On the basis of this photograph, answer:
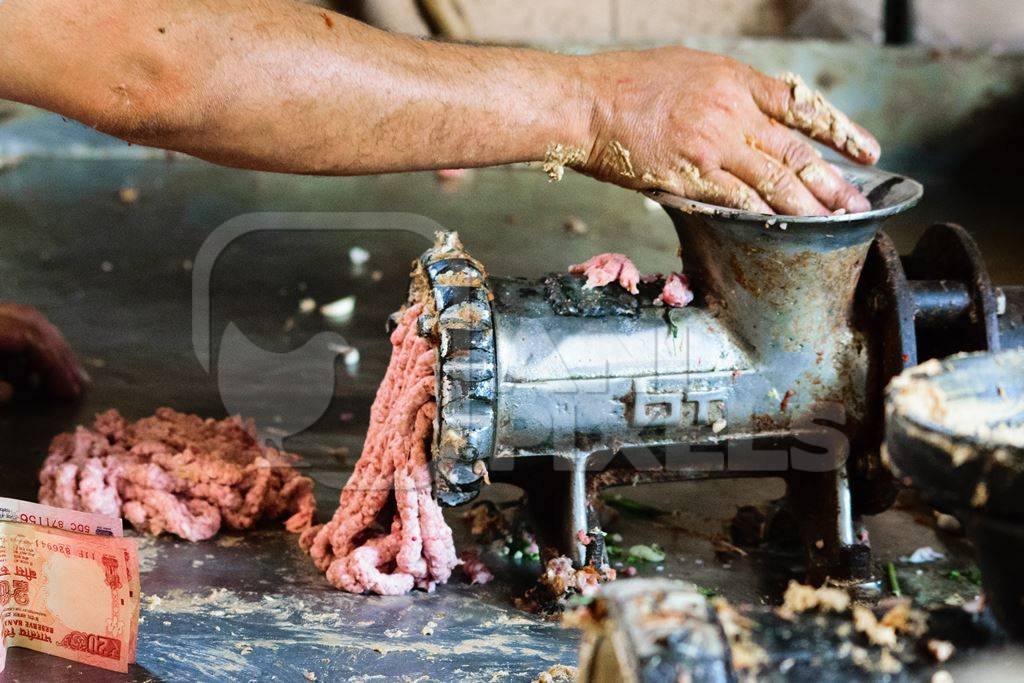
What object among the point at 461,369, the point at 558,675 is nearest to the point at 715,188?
the point at 461,369

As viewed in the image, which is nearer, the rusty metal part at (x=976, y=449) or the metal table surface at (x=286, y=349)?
the rusty metal part at (x=976, y=449)

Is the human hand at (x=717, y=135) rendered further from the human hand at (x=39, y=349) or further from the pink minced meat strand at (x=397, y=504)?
the human hand at (x=39, y=349)

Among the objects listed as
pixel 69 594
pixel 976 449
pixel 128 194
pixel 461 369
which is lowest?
pixel 69 594

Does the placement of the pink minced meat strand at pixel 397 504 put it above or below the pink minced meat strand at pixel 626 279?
below

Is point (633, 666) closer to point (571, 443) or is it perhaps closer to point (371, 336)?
point (571, 443)

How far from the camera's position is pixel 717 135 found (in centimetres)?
190

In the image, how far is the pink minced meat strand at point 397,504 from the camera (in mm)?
1951

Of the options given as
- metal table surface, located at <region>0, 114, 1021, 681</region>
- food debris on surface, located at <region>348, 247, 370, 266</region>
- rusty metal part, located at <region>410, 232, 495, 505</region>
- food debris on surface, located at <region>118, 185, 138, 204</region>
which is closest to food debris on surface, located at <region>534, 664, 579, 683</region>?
metal table surface, located at <region>0, 114, 1021, 681</region>

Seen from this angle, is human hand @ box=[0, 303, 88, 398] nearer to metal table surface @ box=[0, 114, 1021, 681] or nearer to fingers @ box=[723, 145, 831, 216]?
metal table surface @ box=[0, 114, 1021, 681]

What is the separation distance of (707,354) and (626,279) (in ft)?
0.61

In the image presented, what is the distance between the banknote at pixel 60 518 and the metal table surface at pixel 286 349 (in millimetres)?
217

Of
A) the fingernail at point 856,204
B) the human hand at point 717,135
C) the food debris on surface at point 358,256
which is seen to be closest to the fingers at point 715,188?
the human hand at point 717,135

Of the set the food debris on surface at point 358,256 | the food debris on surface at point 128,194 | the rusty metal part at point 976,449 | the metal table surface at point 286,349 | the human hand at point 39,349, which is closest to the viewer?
the rusty metal part at point 976,449

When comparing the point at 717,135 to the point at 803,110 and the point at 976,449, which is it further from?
the point at 976,449
